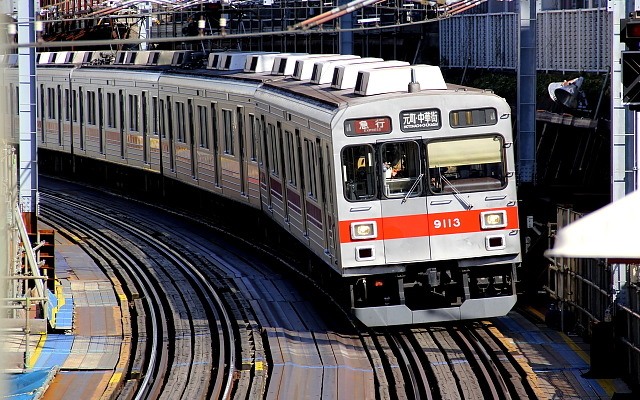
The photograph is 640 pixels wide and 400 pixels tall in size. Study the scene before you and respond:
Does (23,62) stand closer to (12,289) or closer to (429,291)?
(12,289)

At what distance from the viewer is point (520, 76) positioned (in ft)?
55.1

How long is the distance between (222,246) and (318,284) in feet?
13.0

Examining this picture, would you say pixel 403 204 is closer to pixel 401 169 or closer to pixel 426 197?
pixel 426 197

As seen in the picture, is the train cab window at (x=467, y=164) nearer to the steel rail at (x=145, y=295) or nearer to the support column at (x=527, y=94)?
the steel rail at (x=145, y=295)

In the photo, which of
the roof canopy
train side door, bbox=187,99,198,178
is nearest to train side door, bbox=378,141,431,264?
the roof canopy

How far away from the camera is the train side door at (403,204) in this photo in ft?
37.0

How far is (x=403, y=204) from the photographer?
37.1 feet

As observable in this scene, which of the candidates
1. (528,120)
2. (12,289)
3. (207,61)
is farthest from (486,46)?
(12,289)

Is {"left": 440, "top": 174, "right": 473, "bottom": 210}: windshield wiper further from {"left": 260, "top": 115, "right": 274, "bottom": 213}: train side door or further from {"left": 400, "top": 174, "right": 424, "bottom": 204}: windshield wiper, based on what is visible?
{"left": 260, "top": 115, "right": 274, "bottom": 213}: train side door

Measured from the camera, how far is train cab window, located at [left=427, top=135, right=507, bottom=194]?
1140 centimetres

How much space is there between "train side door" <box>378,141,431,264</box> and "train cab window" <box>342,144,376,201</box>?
0.39 feet

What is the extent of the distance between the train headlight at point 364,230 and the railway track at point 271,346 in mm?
1181

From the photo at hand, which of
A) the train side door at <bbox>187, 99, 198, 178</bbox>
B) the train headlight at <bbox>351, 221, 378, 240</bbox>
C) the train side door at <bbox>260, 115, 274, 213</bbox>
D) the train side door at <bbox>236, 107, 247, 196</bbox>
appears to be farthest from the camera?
the train side door at <bbox>187, 99, 198, 178</bbox>

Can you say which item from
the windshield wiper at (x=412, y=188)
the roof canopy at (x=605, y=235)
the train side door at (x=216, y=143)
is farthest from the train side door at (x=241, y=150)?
the roof canopy at (x=605, y=235)
